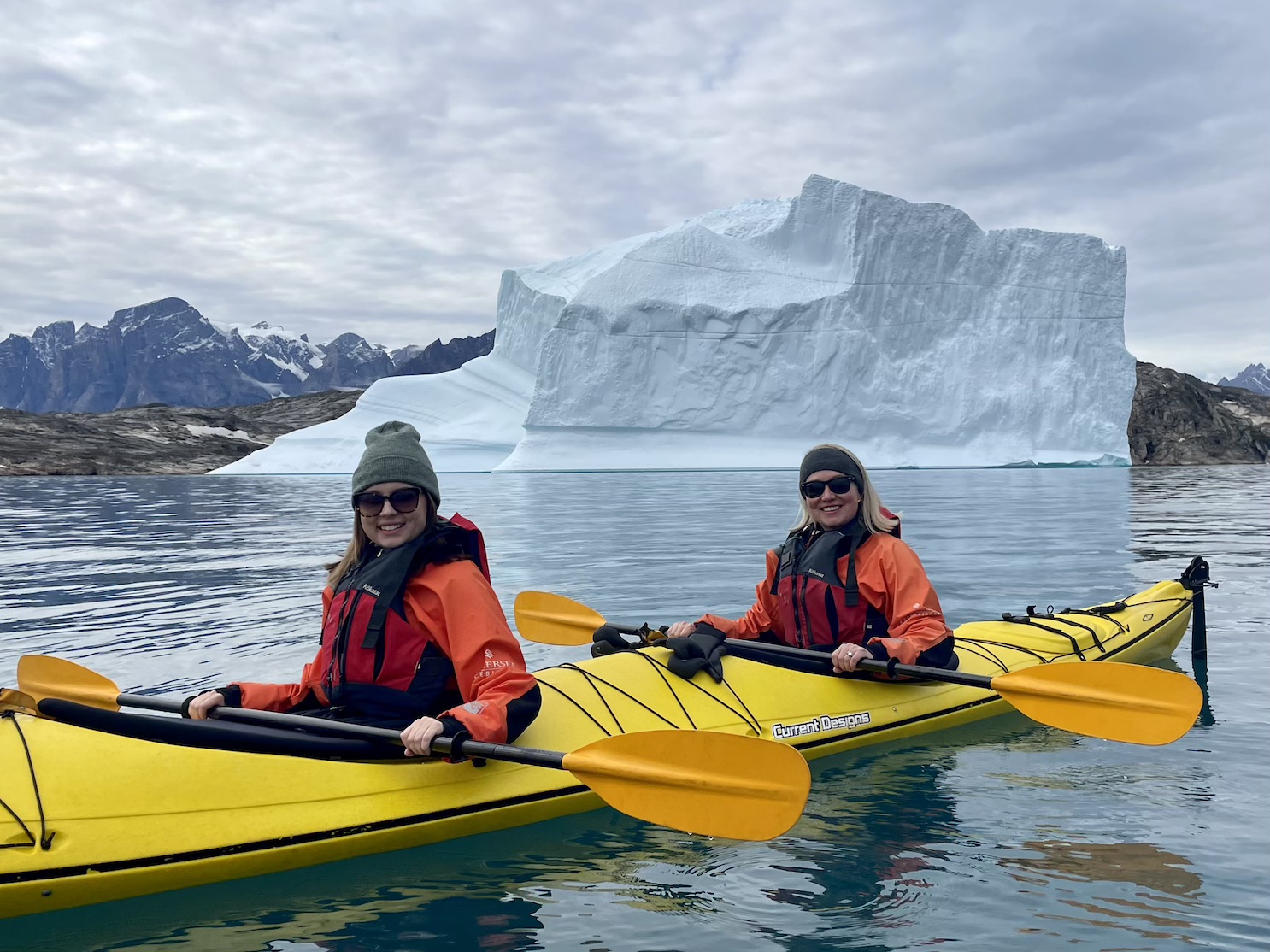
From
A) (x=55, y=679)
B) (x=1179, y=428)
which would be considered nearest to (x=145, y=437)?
(x=1179, y=428)

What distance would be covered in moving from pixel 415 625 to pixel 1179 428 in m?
42.2

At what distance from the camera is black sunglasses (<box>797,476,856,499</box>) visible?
3748 millimetres

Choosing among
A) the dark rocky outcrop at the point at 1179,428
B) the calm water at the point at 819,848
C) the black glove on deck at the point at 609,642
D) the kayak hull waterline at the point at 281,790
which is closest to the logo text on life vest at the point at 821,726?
the kayak hull waterline at the point at 281,790

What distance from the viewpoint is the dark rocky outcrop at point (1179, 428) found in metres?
38.2

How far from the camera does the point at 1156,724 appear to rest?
339 centimetres

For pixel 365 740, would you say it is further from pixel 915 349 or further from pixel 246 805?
pixel 915 349

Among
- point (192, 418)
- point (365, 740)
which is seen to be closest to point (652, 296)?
point (365, 740)

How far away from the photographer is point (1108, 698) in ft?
11.4

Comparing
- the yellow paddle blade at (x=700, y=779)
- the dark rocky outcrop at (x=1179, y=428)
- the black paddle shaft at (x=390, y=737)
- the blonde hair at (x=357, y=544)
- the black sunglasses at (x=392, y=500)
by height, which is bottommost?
the yellow paddle blade at (x=700, y=779)

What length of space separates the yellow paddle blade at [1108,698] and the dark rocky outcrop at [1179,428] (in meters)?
38.0

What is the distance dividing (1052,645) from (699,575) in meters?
3.70

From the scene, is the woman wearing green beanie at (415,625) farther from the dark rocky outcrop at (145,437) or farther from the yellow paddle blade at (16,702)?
the dark rocky outcrop at (145,437)

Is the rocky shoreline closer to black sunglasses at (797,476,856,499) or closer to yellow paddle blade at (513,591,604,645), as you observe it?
yellow paddle blade at (513,591,604,645)

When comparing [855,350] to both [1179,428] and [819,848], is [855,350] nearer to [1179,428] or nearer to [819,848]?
[1179,428]
